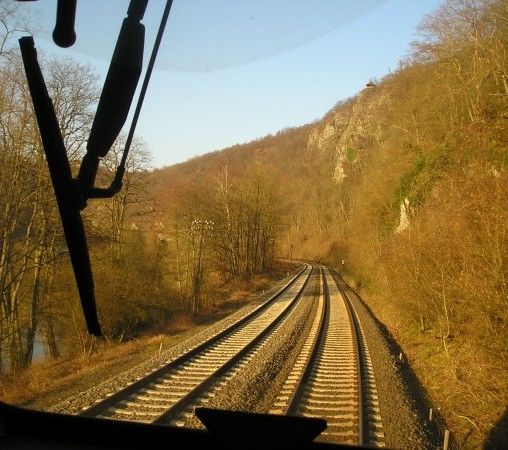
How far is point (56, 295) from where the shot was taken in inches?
598

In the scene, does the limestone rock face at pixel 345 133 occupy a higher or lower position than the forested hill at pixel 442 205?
higher

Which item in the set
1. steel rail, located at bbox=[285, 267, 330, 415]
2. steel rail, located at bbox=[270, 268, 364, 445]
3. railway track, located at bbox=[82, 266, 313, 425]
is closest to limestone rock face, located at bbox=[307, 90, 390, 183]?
steel rail, located at bbox=[285, 267, 330, 415]

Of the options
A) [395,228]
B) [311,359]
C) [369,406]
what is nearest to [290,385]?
[369,406]

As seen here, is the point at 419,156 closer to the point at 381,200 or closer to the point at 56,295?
the point at 381,200

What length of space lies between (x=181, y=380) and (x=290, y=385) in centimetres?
205

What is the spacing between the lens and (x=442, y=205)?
1409 centimetres

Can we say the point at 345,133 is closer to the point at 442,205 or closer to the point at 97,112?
the point at 442,205

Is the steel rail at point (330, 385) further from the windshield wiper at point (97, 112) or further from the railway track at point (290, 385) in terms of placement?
the windshield wiper at point (97, 112)

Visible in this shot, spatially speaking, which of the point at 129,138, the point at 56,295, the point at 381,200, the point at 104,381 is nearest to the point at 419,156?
the point at 381,200

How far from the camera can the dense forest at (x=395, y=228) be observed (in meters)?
9.14

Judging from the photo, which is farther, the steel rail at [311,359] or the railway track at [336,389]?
the steel rail at [311,359]

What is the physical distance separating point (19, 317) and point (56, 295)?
11.5 feet

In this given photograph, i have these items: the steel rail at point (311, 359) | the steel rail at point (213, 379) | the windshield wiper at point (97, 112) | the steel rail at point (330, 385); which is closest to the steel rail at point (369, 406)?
the steel rail at point (330, 385)

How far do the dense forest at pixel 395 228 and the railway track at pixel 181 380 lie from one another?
2.63 meters
